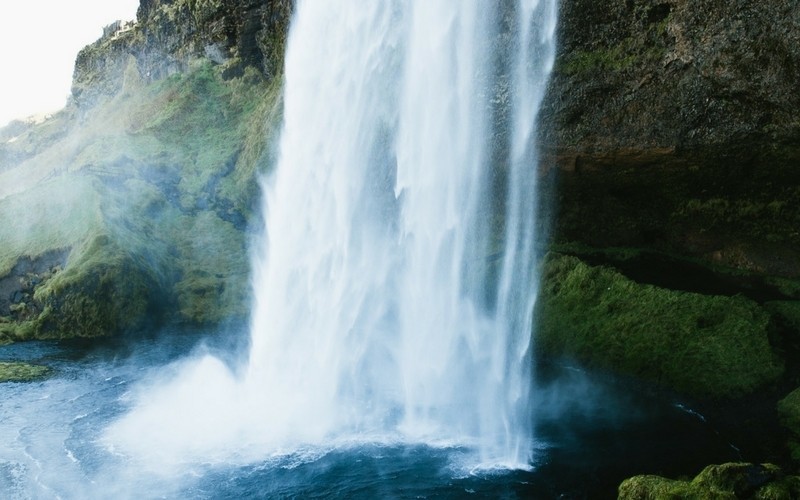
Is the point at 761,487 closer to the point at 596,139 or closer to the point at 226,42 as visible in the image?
the point at 596,139

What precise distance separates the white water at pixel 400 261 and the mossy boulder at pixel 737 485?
5.57m

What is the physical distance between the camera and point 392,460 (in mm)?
17453

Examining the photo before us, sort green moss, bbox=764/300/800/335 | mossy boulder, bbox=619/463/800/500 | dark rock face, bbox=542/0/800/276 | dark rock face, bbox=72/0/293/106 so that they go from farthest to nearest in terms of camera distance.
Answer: dark rock face, bbox=72/0/293/106
green moss, bbox=764/300/800/335
dark rock face, bbox=542/0/800/276
mossy boulder, bbox=619/463/800/500

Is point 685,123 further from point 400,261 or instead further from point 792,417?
point 400,261

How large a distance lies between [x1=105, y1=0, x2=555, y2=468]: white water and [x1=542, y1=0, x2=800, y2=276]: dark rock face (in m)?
1.57

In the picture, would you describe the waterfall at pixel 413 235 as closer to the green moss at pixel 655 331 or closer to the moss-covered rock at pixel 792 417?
the green moss at pixel 655 331

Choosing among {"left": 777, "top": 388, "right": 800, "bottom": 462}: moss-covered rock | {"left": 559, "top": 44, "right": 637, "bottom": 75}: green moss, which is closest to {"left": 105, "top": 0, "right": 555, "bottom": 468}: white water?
{"left": 559, "top": 44, "right": 637, "bottom": 75}: green moss

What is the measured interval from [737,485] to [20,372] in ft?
81.8

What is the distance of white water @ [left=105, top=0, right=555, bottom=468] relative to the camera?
67.1ft

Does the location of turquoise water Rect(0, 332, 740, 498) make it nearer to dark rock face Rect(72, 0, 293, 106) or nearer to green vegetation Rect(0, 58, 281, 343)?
green vegetation Rect(0, 58, 281, 343)

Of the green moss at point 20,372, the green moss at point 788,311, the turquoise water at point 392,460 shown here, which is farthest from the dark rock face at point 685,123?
the green moss at point 20,372

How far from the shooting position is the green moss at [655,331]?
68.9 ft

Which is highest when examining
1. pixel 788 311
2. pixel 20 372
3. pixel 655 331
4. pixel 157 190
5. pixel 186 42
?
pixel 186 42

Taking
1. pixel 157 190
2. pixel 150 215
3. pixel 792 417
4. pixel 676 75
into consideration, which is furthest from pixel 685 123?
pixel 157 190
